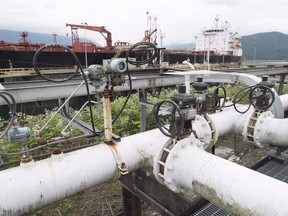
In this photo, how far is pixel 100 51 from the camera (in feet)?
64.7

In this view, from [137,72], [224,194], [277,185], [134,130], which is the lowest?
[134,130]

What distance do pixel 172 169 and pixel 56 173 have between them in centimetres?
80

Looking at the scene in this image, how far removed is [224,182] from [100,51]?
19771mm

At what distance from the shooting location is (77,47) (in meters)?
19.3

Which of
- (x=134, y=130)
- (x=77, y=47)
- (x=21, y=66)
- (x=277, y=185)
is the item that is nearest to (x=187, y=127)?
(x=277, y=185)

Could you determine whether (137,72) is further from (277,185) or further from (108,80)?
(277,185)

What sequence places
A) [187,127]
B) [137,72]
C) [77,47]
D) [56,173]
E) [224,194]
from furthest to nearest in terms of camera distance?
[77,47] → [137,72] → [187,127] → [56,173] → [224,194]

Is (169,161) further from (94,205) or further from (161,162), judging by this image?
(94,205)

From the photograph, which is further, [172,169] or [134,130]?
[134,130]

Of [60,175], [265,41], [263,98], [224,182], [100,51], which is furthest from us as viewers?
[265,41]

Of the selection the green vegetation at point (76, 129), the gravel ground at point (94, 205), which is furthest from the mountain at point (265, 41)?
the gravel ground at point (94, 205)

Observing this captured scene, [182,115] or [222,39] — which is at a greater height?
[222,39]

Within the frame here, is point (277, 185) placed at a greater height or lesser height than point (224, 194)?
greater

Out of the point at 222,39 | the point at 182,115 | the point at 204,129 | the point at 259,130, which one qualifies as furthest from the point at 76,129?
the point at 222,39
